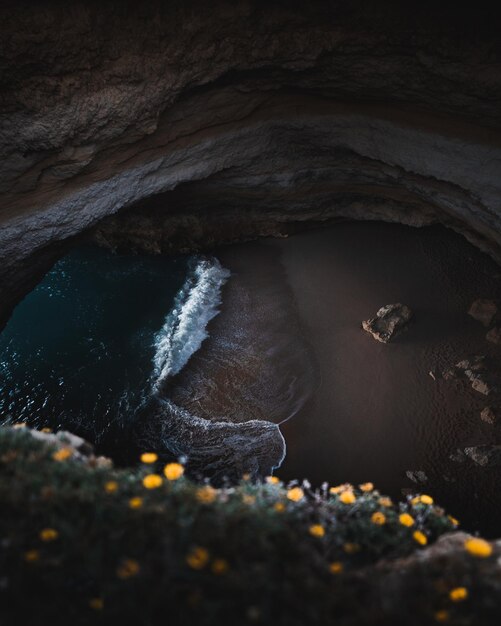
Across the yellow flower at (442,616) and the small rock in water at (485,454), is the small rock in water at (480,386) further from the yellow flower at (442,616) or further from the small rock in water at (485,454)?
the yellow flower at (442,616)

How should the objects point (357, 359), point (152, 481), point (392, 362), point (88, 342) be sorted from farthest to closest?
1. point (88, 342)
2. point (357, 359)
3. point (392, 362)
4. point (152, 481)

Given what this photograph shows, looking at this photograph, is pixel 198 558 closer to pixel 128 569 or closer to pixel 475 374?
pixel 128 569

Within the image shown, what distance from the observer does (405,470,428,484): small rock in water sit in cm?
585

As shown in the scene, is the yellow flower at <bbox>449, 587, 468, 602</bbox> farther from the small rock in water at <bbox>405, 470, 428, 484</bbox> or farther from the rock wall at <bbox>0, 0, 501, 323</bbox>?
the rock wall at <bbox>0, 0, 501, 323</bbox>

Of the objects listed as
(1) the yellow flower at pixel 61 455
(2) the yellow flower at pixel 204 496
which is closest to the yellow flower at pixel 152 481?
(2) the yellow flower at pixel 204 496

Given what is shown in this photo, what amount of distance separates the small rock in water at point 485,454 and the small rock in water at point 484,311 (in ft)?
8.36

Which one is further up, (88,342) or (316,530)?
(316,530)

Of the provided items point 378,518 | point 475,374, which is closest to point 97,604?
point 378,518

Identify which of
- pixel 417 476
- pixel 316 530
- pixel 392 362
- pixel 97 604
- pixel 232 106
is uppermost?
pixel 232 106

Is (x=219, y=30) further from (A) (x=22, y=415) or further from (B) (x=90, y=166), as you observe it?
(A) (x=22, y=415)

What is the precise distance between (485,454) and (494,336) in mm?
2363

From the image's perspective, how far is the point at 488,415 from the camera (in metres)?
6.39

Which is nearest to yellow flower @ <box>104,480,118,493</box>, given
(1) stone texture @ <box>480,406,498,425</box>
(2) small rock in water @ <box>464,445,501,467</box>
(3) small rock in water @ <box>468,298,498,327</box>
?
(2) small rock in water @ <box>464,445,501,467</box>

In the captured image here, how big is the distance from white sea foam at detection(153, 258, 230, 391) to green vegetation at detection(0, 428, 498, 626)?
16.4 feet
